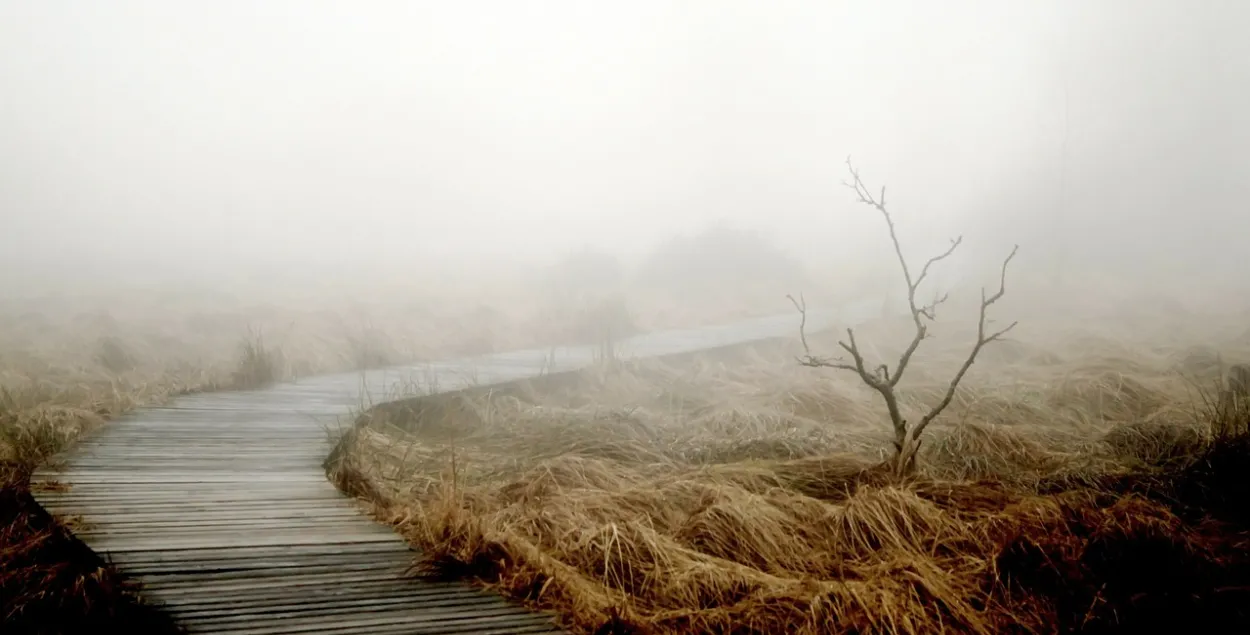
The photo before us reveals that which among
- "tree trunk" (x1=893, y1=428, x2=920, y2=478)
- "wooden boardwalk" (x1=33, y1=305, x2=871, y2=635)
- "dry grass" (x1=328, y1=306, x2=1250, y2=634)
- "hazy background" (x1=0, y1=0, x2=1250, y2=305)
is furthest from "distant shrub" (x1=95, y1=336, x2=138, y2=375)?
"hazy background" (x1=0, y1=0, x2=1250, y2=305)

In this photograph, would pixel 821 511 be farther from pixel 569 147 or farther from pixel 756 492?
pixel 569 147

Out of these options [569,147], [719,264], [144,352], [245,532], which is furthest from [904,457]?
[569,147]

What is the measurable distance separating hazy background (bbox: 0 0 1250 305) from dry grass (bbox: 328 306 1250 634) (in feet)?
54.6

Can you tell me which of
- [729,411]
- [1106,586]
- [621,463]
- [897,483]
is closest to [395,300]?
[729,411]

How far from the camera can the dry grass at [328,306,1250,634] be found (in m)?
3.19

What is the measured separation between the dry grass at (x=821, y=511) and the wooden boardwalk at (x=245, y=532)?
215 mm

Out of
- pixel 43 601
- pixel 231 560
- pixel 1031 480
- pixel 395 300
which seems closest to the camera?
pixel 43 601

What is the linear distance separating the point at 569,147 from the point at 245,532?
53354 millimetres

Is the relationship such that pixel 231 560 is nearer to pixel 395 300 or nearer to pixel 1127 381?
pixel 1127 381

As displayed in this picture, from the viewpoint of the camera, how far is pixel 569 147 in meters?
55.5

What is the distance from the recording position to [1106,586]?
3439 mm

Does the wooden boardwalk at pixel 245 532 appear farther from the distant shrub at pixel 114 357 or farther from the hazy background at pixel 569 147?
the hazy background at pixel 569 147

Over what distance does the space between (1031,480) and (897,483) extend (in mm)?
1078

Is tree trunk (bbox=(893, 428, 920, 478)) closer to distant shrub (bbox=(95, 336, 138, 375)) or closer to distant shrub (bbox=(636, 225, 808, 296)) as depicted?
distant shrub (bbox=(95, 336, 138, 375))
